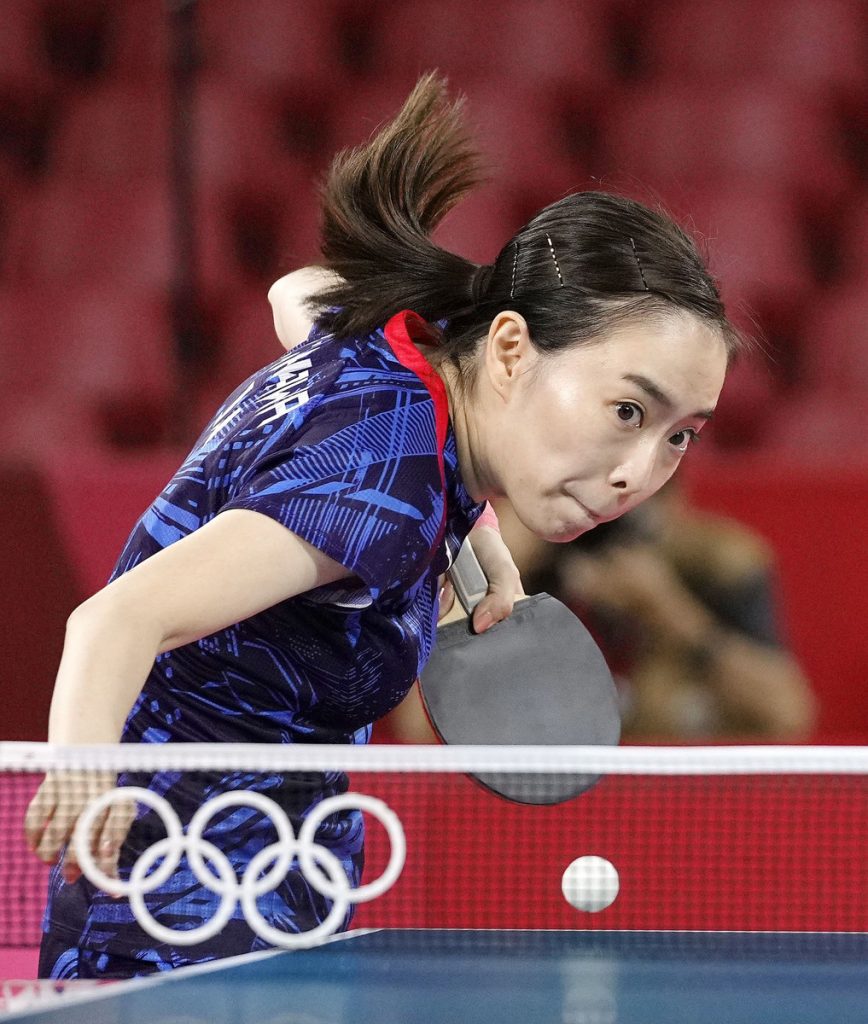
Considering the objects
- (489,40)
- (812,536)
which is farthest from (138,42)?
(812,536)

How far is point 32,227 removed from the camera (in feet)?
6.98

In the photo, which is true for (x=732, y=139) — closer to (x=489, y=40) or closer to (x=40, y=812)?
(x=489, y=40)

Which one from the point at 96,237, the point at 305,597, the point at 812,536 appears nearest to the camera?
the point at 305,597

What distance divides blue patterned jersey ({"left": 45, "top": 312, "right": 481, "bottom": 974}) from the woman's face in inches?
1.6

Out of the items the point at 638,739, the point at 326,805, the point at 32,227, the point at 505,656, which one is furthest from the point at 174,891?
the point at 32,227

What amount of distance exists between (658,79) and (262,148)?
635mm

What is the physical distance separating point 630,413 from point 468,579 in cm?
29

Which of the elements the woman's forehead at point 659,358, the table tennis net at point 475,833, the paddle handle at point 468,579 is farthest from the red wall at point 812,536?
the woman's forehead at point 659,358

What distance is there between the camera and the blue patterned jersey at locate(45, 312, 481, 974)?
2.32 feet

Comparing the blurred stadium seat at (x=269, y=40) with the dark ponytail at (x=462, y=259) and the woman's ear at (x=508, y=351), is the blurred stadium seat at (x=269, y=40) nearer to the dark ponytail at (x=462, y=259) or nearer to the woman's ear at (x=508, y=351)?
the dark ponytail at (x=462, y=259)

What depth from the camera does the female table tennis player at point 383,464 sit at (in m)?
0.71

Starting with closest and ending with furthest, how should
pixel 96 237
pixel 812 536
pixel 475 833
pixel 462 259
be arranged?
pixel 462 259 < pixel 475 833 < pixel 812 536 < pixel 96 237

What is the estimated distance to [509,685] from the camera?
103cm

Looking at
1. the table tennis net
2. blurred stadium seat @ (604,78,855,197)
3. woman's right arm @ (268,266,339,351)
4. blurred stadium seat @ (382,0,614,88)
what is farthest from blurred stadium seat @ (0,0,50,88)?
the table tennis net
